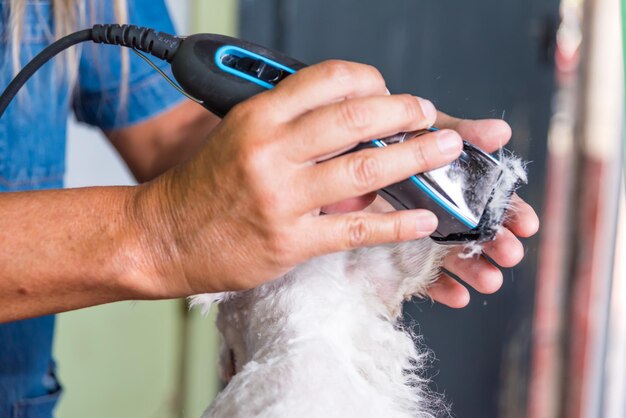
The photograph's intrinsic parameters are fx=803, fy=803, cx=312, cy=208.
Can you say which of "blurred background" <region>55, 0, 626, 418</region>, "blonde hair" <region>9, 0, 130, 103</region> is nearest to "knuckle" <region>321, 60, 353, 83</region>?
"blonde hair" <region>9, 0, 130, 103</region>

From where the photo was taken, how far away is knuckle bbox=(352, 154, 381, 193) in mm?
391

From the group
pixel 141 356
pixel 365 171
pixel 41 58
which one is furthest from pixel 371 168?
pixel 141 356

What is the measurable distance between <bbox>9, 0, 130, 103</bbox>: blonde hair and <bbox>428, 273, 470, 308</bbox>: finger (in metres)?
0.38

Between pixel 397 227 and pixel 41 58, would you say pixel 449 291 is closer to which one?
pixel 397 227

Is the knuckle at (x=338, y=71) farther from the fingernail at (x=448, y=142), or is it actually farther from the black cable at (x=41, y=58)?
the black cable at (x=41, y=58)

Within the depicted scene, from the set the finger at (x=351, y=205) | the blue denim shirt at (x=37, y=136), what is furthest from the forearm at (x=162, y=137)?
the finger at (x=351, y=205)

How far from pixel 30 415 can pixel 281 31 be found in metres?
0.87

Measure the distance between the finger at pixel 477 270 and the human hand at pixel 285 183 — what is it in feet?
0.31

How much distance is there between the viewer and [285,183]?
382 mm

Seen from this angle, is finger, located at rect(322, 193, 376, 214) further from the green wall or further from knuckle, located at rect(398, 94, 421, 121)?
the green wall

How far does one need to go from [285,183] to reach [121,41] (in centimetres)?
19

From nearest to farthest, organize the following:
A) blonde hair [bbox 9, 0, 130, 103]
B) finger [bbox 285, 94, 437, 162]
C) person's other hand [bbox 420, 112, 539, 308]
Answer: finger [bbox 285, 94, 437, 162] → person's other hand [bbox 420, 112, 539, 308] → blonde hair [bbox 9, 0, 130, 103]

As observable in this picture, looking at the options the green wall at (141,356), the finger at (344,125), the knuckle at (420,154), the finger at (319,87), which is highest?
the finger at (319,87)

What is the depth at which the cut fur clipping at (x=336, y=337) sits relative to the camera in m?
0.41
